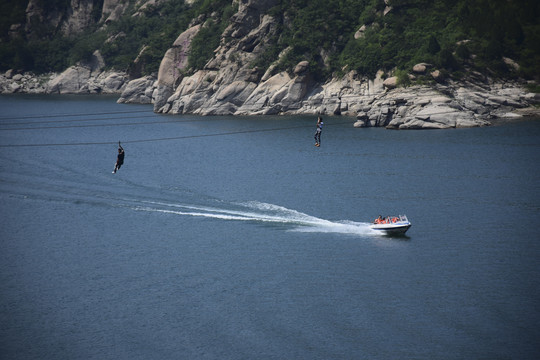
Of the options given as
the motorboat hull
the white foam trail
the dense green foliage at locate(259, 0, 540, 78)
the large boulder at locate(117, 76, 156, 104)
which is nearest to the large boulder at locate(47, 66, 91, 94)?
the large boulder at locate(117, 76, 156, 104)

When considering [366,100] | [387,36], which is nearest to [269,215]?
[366,100]

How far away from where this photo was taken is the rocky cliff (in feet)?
298

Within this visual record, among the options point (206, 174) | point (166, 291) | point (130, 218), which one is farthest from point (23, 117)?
point (166, 291)

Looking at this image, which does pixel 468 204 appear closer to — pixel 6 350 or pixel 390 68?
pixel 6 350

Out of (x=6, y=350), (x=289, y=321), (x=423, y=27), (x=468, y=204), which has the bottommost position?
(x=6, y=350)

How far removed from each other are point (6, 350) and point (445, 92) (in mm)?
71071

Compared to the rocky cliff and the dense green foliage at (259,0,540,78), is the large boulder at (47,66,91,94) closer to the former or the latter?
the rocky cliff

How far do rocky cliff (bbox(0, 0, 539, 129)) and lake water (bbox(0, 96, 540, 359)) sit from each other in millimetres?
8385

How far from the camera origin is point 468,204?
5603 cm

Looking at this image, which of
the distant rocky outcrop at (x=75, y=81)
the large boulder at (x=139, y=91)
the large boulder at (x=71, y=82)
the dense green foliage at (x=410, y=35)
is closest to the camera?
the dense green foliage at (x=410, y=35)

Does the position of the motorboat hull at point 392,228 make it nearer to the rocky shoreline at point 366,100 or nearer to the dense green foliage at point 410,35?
the rocky shoreline at point 366,100

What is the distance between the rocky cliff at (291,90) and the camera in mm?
90812

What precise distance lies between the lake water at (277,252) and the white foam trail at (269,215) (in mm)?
170

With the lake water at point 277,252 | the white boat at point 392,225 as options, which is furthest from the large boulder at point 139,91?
the white boat at point 392,225
